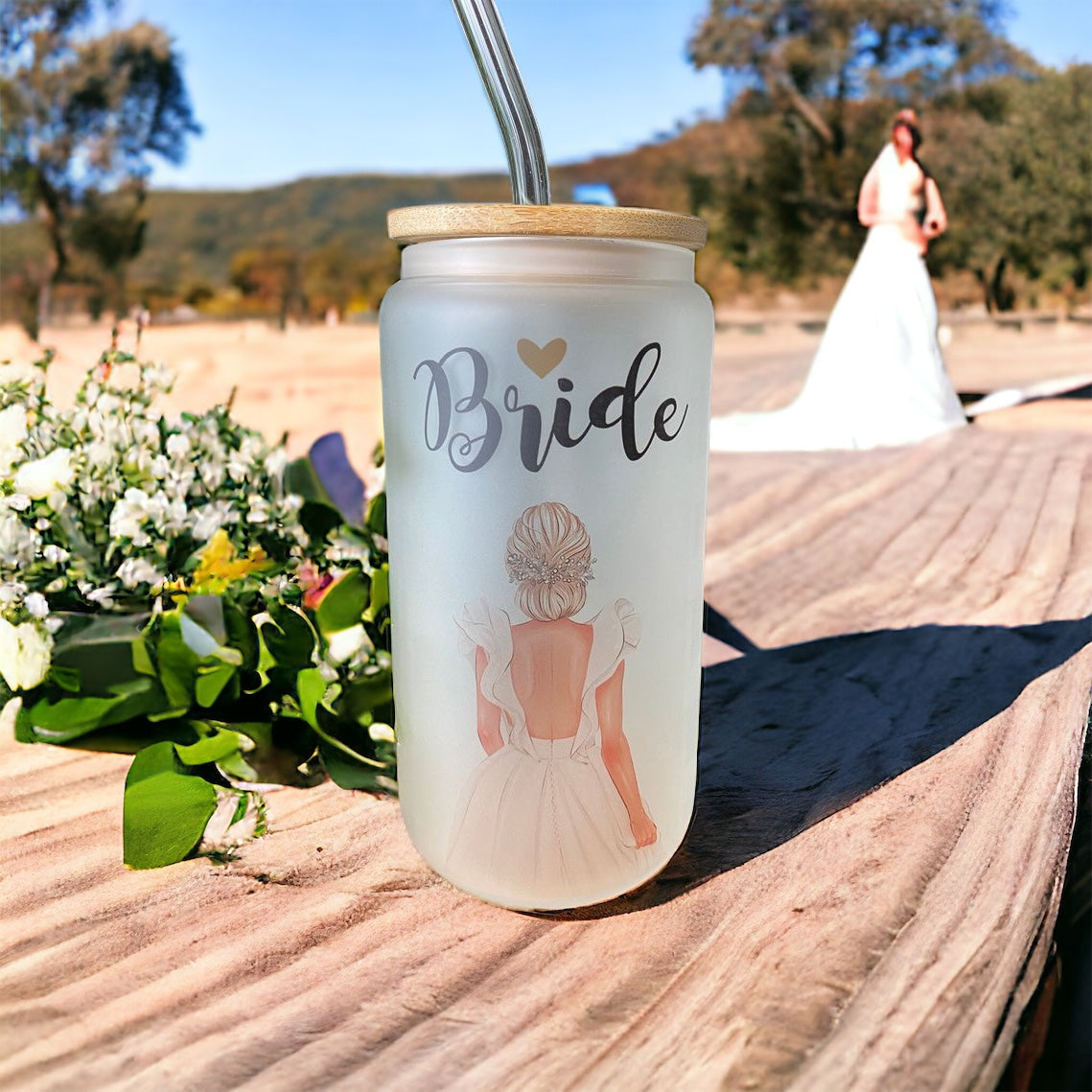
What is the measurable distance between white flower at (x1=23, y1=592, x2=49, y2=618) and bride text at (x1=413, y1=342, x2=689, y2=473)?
0.74 meters

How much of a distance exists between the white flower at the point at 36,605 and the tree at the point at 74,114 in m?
18.8

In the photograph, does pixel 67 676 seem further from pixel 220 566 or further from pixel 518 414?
pixel 518 414

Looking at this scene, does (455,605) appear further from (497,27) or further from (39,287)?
(39,287)

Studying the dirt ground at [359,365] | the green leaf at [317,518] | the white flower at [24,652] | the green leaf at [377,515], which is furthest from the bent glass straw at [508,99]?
the dirt ground at [359,365]

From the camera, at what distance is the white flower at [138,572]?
59.1 inches

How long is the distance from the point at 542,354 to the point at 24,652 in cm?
93

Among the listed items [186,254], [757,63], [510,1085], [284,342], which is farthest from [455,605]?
[186,254]

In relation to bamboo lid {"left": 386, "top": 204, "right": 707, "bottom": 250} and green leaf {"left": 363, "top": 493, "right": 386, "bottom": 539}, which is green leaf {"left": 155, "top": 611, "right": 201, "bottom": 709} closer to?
green leaf {"left": 363, "top": 493, "right": 386, "bottom": 539}

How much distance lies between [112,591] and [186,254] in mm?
30184

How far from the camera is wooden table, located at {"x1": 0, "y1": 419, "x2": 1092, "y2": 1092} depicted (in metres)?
0.96

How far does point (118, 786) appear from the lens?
4.91 ft

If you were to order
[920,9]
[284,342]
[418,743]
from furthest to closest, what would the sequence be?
[920,9] → [284,342] → [418,743]

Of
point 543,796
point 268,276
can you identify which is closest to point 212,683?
point 543,796

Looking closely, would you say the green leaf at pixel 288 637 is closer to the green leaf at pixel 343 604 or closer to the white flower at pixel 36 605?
the green leaf at pixel 343 604
